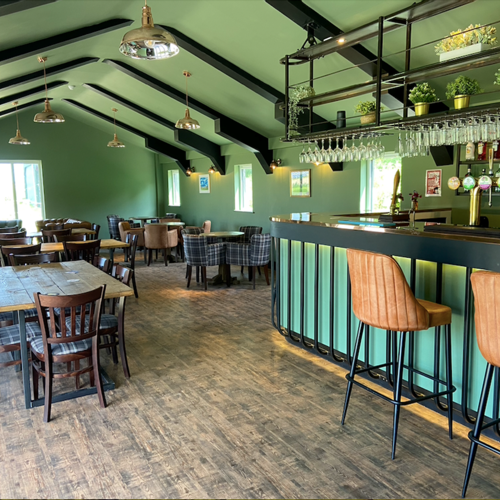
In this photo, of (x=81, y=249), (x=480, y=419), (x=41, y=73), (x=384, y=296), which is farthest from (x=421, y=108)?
(x=41, y=73)

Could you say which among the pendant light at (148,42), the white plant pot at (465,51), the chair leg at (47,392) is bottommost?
the chair leg at (47,392)

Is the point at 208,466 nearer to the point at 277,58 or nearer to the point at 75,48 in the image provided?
the point at 277,58

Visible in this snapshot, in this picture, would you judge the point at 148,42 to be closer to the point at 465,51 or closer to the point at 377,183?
the point at 465,51

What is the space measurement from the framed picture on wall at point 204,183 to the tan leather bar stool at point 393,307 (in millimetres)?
9441

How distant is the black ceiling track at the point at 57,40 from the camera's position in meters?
5.46

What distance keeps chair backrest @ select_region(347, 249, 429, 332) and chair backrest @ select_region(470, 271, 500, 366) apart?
0.42 m

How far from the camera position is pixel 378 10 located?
4367 millimetres

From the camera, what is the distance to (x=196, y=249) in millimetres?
7133

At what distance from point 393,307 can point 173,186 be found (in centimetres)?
1207

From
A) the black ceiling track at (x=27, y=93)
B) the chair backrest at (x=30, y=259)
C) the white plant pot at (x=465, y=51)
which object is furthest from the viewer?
the black ceiling track at (x=27, y=93)

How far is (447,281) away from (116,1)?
460 cm

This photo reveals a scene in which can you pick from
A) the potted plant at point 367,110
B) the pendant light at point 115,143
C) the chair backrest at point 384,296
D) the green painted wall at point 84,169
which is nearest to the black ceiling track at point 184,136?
the pendant light at point 115,143

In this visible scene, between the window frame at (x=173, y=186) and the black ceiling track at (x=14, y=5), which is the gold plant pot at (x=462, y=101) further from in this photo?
the window frame at (x=173, y=186)

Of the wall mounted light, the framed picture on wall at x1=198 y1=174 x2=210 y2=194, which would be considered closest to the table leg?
the wall mounted light
